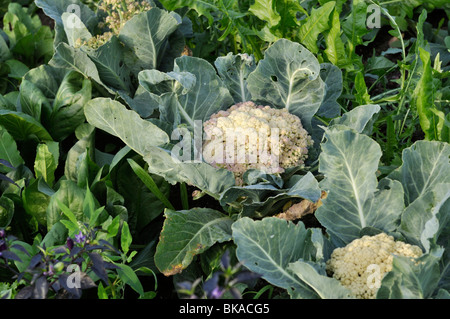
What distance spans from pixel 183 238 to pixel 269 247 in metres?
0.38

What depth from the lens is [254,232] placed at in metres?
1.62

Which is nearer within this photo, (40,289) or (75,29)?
(40,289)

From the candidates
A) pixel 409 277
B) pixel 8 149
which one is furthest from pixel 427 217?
pixel 8 149

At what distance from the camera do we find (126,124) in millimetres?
1942

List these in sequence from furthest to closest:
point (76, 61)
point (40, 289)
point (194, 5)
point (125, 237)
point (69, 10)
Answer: point (69, 10)
point (194, 5)
point (76, 61)
point (125, 237)
point (40, 289)

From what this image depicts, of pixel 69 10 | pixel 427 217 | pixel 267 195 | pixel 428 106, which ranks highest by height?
pixel 69 10

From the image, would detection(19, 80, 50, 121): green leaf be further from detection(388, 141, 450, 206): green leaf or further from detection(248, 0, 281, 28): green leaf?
detection(388, 141, 450, 206): green leaf

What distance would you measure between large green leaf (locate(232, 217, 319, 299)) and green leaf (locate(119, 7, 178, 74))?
3.53ft

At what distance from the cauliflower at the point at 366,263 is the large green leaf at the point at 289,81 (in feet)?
2.11

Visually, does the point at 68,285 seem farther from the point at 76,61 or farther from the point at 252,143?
the point at 76,61

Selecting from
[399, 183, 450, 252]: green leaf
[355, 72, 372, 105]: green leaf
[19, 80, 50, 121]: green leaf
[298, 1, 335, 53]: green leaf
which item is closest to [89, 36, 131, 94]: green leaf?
[19, 80, 50, 121]: green leaf

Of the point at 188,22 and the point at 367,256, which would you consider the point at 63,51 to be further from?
the point at 367,256

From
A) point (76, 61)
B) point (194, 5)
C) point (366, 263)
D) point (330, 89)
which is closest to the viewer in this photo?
point (366, 263)

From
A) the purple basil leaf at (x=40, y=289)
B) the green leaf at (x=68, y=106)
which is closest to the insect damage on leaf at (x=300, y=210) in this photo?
the purple basil leaf at (x=40, y=289)
